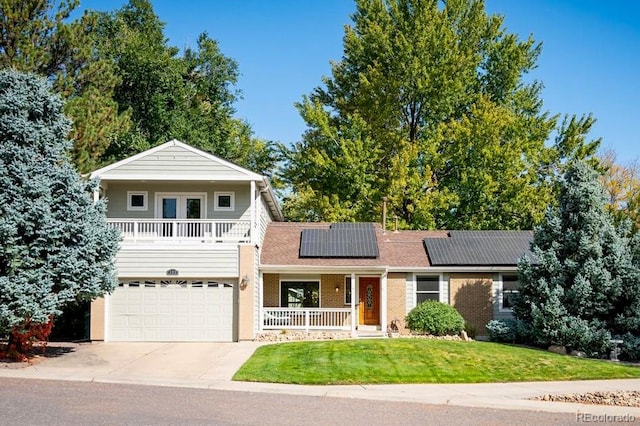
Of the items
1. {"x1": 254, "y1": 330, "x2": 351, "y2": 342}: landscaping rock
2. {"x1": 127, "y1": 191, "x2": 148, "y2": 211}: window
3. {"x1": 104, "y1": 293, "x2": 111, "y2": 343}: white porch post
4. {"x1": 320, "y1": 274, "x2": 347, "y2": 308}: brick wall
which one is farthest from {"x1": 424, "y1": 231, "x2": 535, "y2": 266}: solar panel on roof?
{"x1": 104, "y1": 293, "x2": 111, "y2": 343}: white porch post

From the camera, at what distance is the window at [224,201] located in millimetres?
26438

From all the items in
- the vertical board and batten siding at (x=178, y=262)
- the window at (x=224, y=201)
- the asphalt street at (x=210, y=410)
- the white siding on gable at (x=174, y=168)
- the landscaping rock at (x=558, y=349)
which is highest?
the white siding on gable at (x=174, y=168)

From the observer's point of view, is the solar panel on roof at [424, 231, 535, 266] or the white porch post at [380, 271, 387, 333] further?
the solar panel on roof at [424, 231, 535, 266]

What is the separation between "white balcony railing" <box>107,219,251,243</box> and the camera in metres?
24.5

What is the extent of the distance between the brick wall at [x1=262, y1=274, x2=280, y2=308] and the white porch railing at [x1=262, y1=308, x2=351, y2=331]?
1.29 m

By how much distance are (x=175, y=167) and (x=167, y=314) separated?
16.3ft

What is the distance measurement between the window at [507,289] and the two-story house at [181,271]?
29.4 ft

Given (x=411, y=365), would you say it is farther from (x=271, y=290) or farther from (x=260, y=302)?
(x=271, y=290)

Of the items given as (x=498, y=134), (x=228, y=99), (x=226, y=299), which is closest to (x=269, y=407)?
(x=226, y=299)

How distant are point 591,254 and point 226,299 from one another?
11.9 meters

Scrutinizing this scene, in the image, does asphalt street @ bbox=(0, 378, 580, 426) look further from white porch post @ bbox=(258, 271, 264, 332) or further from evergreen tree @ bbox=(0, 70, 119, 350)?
white porch post @ bbox=(258, 271, 264, 332)

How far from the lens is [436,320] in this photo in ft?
81.2

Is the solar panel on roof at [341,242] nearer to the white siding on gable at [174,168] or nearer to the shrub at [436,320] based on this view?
the shrub at [436,320]

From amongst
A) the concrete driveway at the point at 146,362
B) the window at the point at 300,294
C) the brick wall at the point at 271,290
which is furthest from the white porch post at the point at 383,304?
the concrete driveway at the point at 146,362
